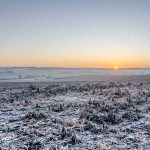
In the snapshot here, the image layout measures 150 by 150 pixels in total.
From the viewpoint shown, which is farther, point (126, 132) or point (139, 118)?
point (139, 118)

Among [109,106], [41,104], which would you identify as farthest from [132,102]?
[41,104]

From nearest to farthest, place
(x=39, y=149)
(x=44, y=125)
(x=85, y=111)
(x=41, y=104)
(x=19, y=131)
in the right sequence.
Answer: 1. (x=39, y=149)
2. (x=19, y=131)
3. (x=44, y=125)
4. (x=85, y=111)
5. (x=41, y=104)

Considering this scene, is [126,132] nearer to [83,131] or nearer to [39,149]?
[83,131]

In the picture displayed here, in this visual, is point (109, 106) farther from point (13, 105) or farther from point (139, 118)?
point (13, 105)

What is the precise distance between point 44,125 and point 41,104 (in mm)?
4747

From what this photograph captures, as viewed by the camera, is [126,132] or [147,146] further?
[126,132]

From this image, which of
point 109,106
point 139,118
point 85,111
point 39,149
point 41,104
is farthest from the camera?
point 41,104

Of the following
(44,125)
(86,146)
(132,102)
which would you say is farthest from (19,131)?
(132,102)

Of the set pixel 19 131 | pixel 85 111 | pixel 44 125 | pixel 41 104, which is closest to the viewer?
pixel 19 131

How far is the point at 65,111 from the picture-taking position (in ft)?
49.2

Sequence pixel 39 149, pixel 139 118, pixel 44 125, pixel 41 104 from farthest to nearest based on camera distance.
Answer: pixel 41 104
pixel 139 118
pixel 44 125
pixel 39 149

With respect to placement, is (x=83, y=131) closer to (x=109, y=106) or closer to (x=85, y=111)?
(x=85, y=111)

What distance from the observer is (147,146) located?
1012 centimetres

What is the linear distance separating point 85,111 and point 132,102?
3.69 metres
